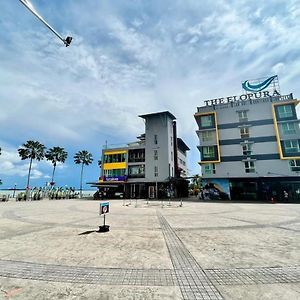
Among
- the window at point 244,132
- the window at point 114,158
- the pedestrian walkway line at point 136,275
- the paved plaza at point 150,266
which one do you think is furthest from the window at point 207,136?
the pedestrian walkway line at point 136,275

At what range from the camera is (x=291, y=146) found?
107 ft

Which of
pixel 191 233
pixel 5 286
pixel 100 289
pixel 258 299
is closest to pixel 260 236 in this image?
pixel 191 233

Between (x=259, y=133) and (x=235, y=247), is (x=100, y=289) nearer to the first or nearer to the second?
(x=235, y=247)

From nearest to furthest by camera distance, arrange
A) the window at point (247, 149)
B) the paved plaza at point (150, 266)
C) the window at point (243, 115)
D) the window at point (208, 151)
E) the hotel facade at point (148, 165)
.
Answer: the paved plaza at point (150, 266) → the window at point (247, 149) → the window at point (243, 115) → the window at point (208, 151) → the hotel facade at point (148, 165)

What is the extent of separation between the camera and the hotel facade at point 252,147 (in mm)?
32469

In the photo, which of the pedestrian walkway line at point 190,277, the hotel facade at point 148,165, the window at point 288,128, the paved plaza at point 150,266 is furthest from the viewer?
the hotel facade at point 148,165

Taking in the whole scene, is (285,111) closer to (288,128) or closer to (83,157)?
(288,128)

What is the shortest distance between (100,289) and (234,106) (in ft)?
130

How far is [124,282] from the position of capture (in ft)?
15.0

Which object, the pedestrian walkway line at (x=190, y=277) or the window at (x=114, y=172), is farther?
the window at (x=114, y=172)

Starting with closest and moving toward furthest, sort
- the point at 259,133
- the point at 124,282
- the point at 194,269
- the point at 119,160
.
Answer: the point at 124,282
the point at 194,269
the point at 259,133
the point at 119,160

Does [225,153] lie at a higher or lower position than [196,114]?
lower

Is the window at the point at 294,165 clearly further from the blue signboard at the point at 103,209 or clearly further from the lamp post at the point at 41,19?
the lamp post at the point at 41,19

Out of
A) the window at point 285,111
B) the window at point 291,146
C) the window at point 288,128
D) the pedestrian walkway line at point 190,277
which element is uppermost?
the window at point 285,111
